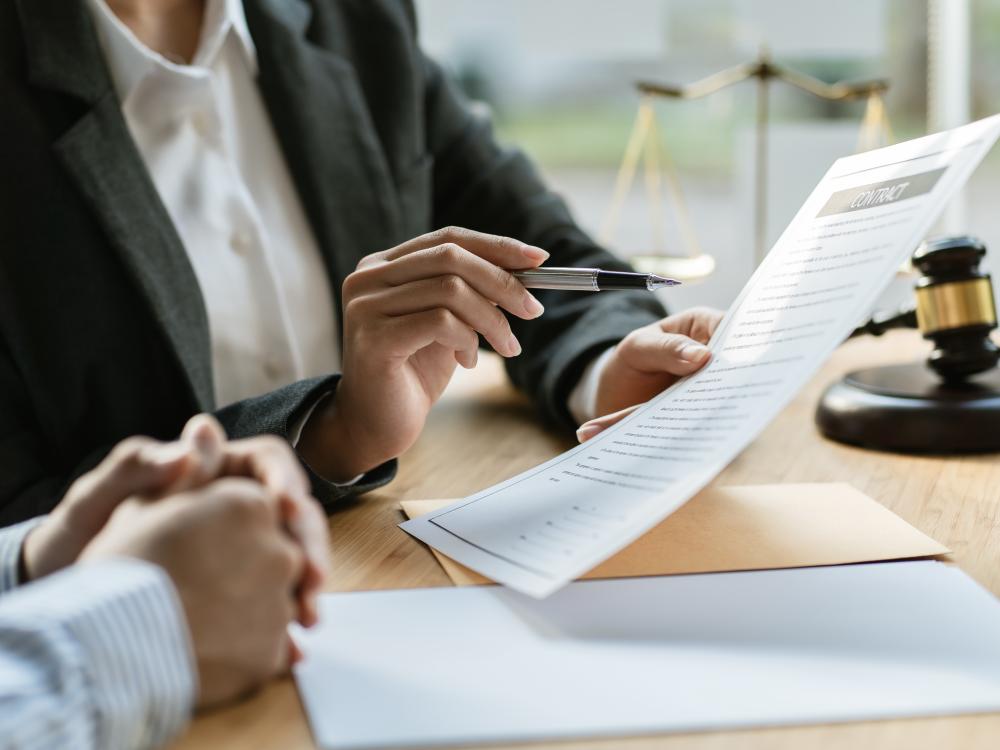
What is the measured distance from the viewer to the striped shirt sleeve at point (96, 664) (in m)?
0.38

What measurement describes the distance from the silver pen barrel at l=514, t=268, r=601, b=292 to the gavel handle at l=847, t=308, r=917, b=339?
400 mm

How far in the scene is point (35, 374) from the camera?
0.91 meters

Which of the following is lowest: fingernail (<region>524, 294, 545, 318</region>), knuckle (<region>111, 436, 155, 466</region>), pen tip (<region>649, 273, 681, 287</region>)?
fingernail (<region>524, 294, 545, 318</region>)

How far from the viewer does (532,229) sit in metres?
1.24

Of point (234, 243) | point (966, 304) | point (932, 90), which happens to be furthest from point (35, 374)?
point (932, 90)

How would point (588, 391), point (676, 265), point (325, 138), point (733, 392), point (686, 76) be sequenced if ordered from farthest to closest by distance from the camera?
1. point (686, 76)
2. point (676, 265)
3. point (325, 138)
4. point (588, 391)
5. point (733, 392)

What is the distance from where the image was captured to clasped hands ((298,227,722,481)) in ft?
2.45

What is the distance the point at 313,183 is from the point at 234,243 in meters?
0.12

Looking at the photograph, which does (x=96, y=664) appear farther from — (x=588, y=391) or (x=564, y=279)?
(x=588, y=391)

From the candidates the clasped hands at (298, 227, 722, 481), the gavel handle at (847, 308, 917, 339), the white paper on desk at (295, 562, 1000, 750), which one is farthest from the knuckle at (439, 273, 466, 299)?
the gavel handle at (847, 308, 917, 339)

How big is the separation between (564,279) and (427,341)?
4.6 inches

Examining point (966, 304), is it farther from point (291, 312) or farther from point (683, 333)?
point (291, 312)

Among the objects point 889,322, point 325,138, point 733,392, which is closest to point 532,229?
point 325,138

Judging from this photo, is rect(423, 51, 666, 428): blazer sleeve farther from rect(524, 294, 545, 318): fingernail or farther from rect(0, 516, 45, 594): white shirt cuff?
rect(0, 516, 45, 594): white shirt cuff
